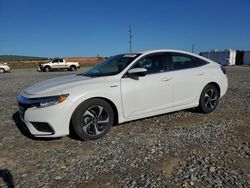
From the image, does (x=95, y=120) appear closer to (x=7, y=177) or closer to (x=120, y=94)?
(x=120, y=94)

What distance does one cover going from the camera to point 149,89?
14.8ft

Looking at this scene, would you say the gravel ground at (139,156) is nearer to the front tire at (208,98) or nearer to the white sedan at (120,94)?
the white sedan at (120,94)

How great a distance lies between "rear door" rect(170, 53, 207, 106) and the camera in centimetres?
494

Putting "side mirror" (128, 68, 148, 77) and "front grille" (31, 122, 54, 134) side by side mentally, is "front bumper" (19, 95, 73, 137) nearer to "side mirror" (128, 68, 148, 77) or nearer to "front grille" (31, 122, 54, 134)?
"front grille" (31, 122, 54, 134)

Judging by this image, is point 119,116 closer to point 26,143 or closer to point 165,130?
point 165,130

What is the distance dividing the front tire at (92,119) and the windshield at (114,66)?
2.37 ft

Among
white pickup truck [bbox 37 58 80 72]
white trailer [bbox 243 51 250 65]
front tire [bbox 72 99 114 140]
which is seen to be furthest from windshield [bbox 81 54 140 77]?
white trailer [bbox 243 51 250 65]

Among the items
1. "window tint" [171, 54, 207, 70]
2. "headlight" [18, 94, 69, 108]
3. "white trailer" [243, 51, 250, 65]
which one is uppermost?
"window tint" [171, 54, 207, 70]

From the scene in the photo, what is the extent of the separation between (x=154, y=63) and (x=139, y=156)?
211cm

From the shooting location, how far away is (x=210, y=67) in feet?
18.3

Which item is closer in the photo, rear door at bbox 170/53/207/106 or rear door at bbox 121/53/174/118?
rear door at bbox 121/53/174/118

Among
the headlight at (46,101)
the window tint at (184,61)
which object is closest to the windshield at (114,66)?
the window tint at (184,61)

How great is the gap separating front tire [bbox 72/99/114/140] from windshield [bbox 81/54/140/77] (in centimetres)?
72

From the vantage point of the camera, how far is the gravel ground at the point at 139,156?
2820 mm
